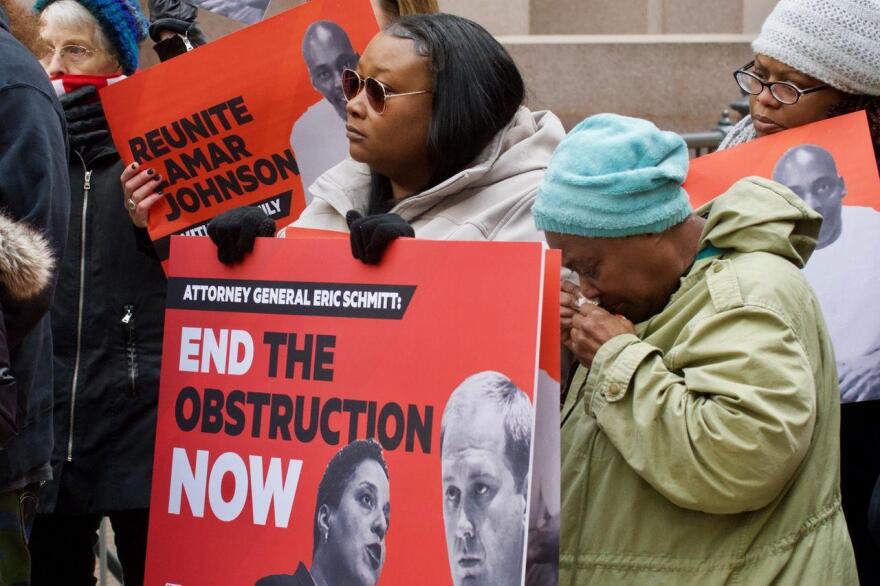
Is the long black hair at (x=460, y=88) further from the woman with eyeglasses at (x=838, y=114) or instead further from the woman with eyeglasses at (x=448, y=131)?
the woman with eyeglasses at (x=838, y=114)

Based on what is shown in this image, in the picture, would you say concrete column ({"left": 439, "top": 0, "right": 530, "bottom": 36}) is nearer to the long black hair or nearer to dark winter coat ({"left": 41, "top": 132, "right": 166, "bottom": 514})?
dark winter coat ({"left": 41, "top": 132, "right": 166, "bottom": 514})

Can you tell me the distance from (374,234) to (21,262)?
0.81 metres

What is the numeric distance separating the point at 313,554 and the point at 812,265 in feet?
5.12

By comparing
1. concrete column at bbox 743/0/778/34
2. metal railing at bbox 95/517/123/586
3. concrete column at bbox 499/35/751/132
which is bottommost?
metal railing at bbox 95/517/123/586

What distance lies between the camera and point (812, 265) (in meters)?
3.72

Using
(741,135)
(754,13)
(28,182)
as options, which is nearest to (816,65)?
(741,135)

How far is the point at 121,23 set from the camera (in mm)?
4758

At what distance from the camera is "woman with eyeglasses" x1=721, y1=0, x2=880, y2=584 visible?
12.0 feet

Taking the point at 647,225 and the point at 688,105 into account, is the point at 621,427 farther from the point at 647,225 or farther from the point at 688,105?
the point at 688,105

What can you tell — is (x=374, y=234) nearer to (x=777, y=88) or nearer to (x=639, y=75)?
(x=777, y=88)

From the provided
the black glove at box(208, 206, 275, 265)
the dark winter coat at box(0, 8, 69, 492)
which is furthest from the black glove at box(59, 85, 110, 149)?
the black glove at box(208, 206, 275, 265)

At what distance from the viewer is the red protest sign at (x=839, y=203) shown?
361 centimetres

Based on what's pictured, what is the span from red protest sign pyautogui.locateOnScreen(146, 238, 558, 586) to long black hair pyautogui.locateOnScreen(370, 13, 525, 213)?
1.49 feet

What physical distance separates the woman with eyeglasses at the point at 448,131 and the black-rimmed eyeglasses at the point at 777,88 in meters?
0.71
